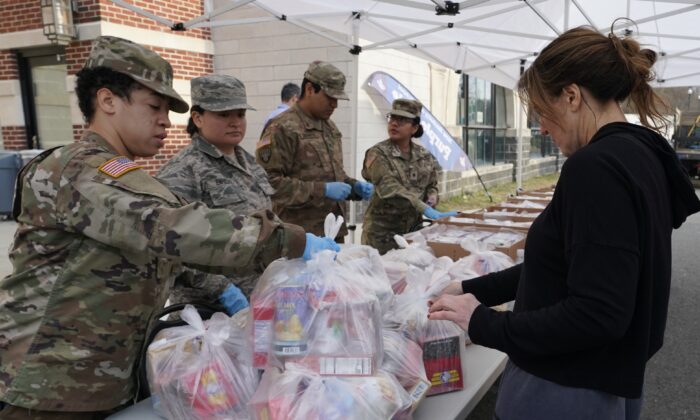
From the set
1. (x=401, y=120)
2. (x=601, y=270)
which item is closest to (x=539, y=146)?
(x=401, y=120)

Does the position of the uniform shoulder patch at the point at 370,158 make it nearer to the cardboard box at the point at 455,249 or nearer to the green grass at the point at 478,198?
the cardboard box at the point at 455,249

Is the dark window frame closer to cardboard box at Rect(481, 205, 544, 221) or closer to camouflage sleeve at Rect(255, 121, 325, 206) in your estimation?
camouflage sleeve at Rect(255, 121, 325, 206)

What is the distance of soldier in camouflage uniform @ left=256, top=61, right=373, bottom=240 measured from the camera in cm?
329

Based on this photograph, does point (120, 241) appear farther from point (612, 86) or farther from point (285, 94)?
point (285, 94)

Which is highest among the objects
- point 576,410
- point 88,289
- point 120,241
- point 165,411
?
point 120,241

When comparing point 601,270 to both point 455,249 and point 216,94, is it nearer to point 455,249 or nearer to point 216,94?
point 455,249

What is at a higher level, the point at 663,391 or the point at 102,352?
the point at 102,352

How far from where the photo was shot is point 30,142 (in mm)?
7938

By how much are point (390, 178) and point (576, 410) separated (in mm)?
2766

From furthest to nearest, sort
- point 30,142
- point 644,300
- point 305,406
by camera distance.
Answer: point 30,142, point 305,406, point 644,300

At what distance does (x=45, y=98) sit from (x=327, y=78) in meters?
6.53

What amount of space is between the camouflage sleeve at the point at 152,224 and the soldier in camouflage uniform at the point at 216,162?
94cm

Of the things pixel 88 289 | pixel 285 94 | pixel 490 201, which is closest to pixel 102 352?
pixel 88 289

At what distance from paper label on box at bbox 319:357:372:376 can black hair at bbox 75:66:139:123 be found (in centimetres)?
90
